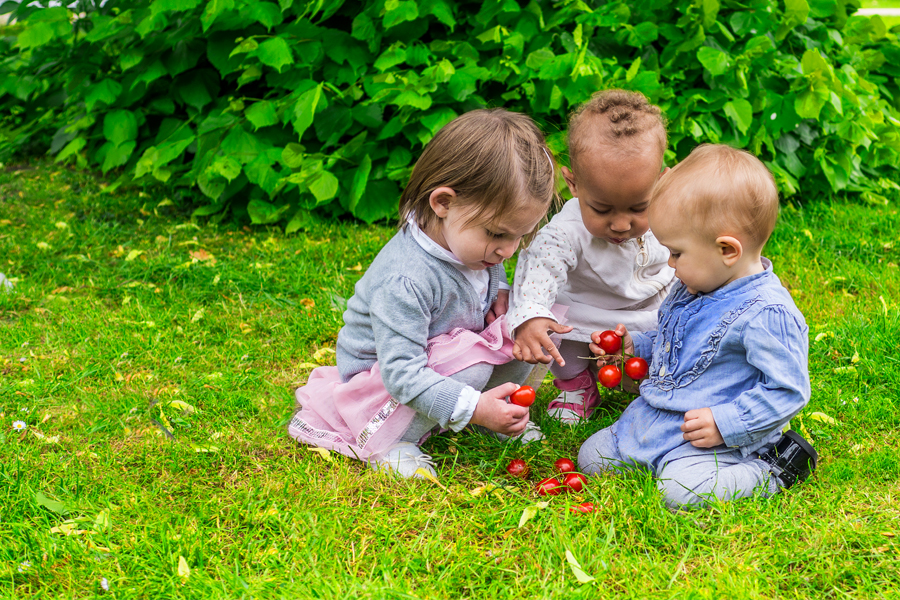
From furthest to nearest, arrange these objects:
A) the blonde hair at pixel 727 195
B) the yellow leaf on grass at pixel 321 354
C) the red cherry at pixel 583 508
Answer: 1. the yellow leaf on grass at pixel 321 354
2. the red cherry at pixel 583 508
3. the blonde hair at pixel 727 195

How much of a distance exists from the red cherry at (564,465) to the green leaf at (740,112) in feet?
8.70

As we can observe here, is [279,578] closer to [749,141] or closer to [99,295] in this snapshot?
[99,295]

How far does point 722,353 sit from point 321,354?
1714mm

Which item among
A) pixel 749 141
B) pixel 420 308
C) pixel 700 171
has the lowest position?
pixel 749 141

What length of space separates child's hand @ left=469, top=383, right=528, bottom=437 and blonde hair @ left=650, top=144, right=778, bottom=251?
72 cm

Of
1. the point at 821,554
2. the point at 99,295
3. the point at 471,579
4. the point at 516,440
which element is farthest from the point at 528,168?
the point at 99,295

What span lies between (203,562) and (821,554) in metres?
1.60

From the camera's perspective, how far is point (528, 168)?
2297mm

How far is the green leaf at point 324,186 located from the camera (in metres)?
4.41

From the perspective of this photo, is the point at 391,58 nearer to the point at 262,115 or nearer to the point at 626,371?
the point at 262,115

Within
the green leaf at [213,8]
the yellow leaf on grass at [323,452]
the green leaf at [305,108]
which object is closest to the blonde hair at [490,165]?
the yellow leaf on grass at [323,452]

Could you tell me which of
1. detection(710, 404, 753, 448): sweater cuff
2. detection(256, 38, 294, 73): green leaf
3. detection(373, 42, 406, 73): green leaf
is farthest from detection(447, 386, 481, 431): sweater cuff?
detection(256, 38, 294, 73): green leaf

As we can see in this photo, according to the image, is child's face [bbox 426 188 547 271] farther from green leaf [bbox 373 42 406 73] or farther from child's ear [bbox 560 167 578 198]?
green leaf [bbox 373 42 406 73]

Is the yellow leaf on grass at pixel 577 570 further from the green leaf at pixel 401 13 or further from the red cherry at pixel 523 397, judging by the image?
the green leaf at pixel 401 13
